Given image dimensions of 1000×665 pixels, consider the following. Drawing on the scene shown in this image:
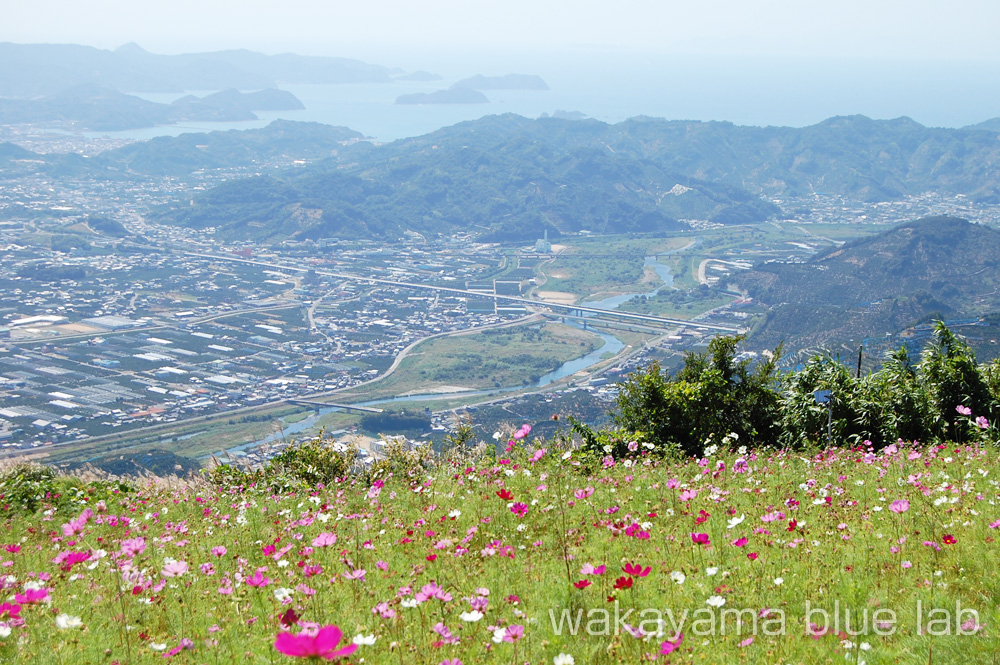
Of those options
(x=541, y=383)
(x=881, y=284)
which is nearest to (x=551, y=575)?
(x=541, y=383)

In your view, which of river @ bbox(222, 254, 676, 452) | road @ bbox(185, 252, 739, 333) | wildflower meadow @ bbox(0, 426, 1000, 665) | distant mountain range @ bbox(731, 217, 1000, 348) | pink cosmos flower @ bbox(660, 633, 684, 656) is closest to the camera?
pink cosmos flower @ bbox(660, 633, 684, 656)

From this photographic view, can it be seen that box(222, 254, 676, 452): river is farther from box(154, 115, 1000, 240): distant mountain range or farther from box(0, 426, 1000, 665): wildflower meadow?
box(154, 115, 1000, 240): distant mountain range

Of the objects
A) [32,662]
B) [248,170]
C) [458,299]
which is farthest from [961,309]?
[248,170]

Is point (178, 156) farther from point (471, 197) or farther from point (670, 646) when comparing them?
point (670, 646)

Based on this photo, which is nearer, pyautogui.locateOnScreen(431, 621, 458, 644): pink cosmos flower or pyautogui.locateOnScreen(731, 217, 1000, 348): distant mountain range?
pyautogui.locateOnScreen(431, 621, 458, 644): pink cosmos flower

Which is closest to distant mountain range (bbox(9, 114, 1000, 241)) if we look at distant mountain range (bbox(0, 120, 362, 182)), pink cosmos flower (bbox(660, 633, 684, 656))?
distant mountain range (bbox(0, 120, 362, 182))

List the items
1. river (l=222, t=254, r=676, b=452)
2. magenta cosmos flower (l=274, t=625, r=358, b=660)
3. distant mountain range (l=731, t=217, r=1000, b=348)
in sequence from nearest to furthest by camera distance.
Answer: magenta cosmos flower (l=274, t=625, r=358, b=660) < river (l=222, t=254, r=676, b=452) < distant mountain range (l=731, t=217, r=1000, b=348)

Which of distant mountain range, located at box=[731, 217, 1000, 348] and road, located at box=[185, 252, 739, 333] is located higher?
distant mountain range, located at box=[731, 217, 1000, 348]
